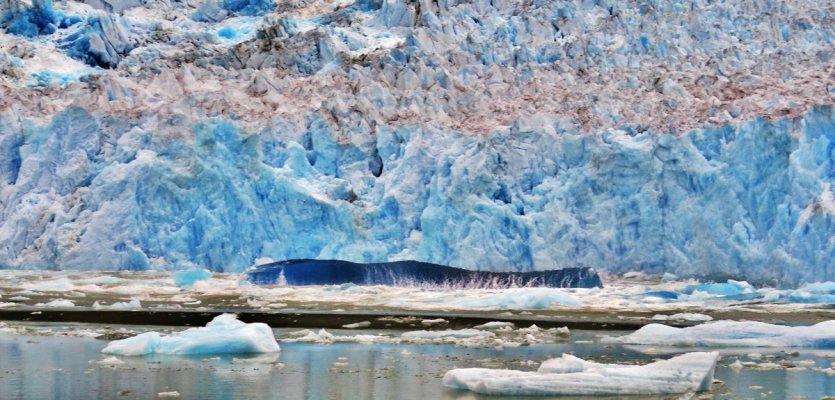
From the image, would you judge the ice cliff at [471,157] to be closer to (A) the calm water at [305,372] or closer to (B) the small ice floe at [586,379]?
→ (A) the calm water at [305,372]

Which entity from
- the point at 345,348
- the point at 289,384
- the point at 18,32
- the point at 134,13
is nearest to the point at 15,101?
the point at 18,32

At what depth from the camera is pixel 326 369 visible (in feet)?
31.2

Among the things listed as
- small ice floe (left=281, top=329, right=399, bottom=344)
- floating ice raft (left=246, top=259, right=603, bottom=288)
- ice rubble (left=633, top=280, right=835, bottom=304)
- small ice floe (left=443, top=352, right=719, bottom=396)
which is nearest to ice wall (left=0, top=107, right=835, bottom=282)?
floating ice raft (left=246, top=259, right=603, bottom=288)

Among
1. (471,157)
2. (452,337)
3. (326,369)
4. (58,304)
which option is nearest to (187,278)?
(58,304)

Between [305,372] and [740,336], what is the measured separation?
14.3ft

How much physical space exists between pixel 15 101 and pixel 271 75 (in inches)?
188

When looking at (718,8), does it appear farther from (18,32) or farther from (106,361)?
(106,361)

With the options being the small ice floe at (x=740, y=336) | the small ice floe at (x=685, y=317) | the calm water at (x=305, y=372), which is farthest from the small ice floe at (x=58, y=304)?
the small ice floe at (x=740, y=336)

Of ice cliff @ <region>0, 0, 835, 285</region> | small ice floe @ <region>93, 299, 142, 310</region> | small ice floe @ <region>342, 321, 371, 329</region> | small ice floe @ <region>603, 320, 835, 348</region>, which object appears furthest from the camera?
ice cliff @ <region>0, 0, 835, 285</region>

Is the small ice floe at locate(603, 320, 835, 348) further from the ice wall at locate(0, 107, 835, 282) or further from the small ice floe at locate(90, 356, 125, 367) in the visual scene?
the ice wall at locate(0, 107, 835, 282)

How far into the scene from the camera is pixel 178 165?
67.6 ft

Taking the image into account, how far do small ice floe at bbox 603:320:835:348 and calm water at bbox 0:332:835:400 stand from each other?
1.25 ft

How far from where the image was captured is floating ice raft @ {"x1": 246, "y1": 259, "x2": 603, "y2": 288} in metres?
18.7

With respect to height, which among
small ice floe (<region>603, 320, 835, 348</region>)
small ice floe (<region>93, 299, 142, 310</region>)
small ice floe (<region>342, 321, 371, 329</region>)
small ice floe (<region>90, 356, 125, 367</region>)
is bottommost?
small ice floe (<region>90, 356, 125, 367</region>)
